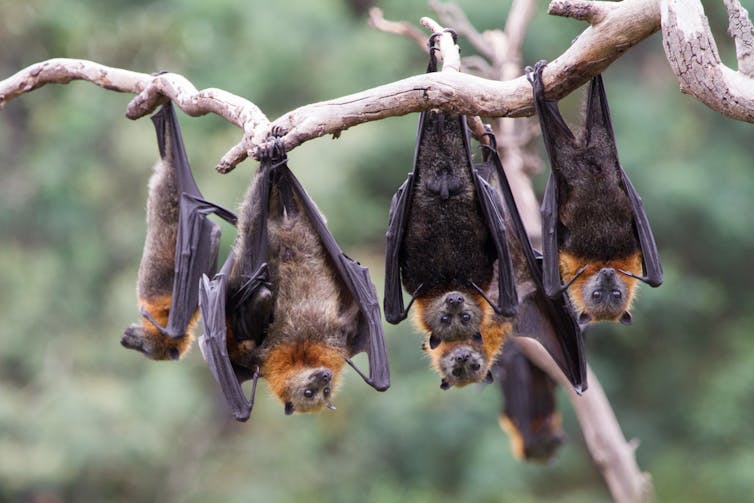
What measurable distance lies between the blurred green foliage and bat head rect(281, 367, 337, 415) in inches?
300

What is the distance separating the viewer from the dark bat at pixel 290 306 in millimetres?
5207

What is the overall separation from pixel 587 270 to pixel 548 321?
492 mm

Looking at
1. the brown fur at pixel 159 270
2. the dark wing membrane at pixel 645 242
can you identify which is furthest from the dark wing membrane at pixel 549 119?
the brown fur at pixel 159 270

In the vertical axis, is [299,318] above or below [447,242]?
below

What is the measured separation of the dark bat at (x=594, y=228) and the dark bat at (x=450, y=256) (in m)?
0.33

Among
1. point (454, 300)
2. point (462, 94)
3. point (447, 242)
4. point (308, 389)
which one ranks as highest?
point (462, 94)

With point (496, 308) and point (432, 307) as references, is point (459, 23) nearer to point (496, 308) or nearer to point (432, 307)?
point (432, 307)

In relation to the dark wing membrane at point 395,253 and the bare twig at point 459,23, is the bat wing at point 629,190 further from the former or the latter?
the bare twig at point 459,23

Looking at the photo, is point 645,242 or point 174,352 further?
point 174,352

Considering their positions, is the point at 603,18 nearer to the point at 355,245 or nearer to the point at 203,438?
the point at 355,245

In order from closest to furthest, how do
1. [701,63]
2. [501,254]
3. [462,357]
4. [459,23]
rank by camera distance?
[701,63] < [501,254] < [462,357] < [459,23]

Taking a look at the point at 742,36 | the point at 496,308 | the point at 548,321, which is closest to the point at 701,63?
the point at 742,36

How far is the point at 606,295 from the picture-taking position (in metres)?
5.30

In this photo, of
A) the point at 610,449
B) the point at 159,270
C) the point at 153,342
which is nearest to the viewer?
the point at 153,342
